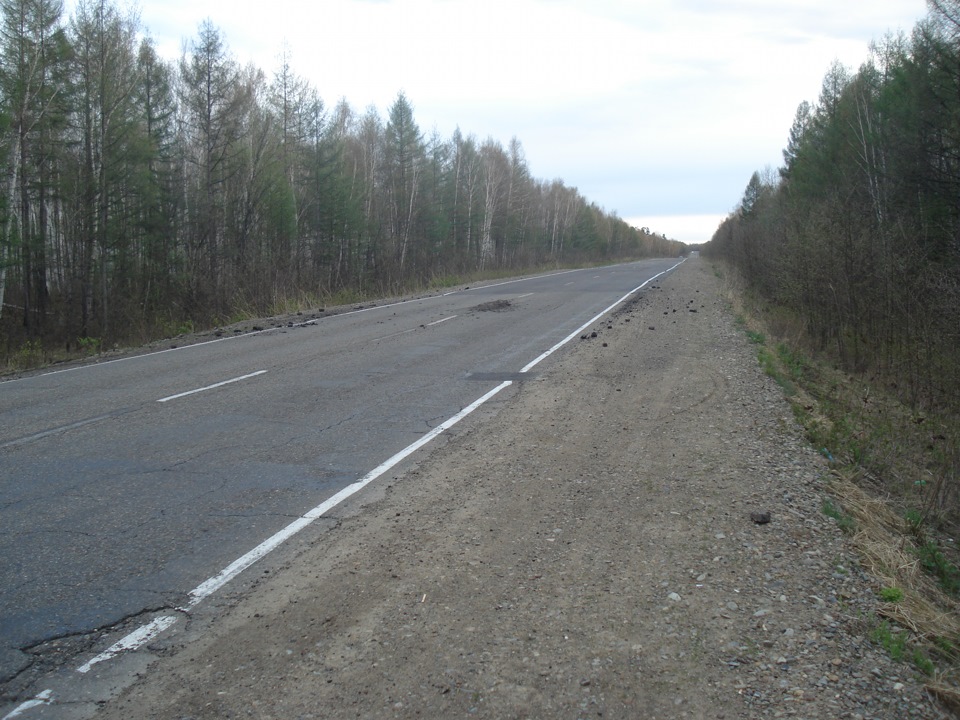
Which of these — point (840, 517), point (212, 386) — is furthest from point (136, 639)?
point (212, 386)

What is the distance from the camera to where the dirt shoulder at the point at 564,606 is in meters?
3.13

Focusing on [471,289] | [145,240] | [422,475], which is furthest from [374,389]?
[145,240]

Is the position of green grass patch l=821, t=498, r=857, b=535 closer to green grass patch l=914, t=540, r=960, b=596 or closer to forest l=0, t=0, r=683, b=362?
green grass patch l=914, t=540, r=960, b=596

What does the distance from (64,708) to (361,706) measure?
Answer: 1.31 meters

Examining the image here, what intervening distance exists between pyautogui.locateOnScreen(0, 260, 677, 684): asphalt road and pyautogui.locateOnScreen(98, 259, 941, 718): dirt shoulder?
69 centimetres

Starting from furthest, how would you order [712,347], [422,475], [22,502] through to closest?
1. [712,347]
2. [422,475]
3. [22,502]

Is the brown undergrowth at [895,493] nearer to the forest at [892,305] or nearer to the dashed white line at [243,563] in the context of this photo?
the forest at [892,305]

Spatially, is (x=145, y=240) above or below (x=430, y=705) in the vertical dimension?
above

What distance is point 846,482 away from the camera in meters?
6.38

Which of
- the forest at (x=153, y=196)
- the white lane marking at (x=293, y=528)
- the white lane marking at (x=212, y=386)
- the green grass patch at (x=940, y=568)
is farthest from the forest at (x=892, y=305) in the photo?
the forest at (x=153, y=196)

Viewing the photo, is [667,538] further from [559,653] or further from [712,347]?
[712,347]

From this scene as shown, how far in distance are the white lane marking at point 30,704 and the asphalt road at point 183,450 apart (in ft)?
0.91

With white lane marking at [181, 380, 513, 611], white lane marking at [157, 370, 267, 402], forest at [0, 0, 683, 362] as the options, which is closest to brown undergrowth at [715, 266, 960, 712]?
white lane marking at [181, 380, 513, 611]

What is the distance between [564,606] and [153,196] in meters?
27.7
